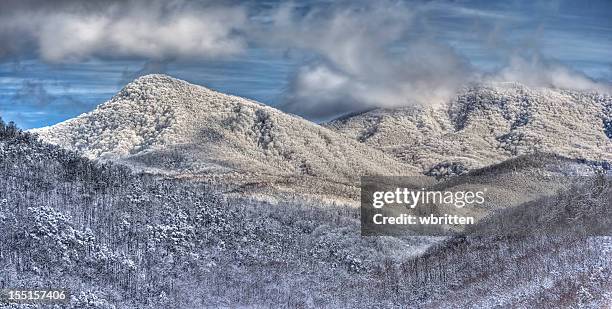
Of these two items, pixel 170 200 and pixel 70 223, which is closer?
pixel 70 223

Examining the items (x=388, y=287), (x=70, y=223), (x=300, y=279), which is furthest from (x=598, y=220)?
(x=70, y=223)

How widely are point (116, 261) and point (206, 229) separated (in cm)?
4069

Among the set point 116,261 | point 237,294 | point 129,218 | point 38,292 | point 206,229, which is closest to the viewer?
point 38,292

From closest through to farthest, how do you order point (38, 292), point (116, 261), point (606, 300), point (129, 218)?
point (38, 292), point (606, 300), point (116, 261), point (129, 218)

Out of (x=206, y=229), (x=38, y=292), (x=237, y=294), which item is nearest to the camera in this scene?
(x=38, y=292)

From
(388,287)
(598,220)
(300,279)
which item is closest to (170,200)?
(300,279)

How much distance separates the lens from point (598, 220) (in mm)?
174625

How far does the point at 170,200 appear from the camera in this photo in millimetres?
182875

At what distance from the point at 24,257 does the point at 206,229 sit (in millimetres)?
58279

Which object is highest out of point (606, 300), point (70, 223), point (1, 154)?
point (1, 154)

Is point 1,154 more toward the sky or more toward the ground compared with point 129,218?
more toward the sky

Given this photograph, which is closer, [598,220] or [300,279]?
[300,279]

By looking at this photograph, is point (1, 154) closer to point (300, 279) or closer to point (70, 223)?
point (70, 223)

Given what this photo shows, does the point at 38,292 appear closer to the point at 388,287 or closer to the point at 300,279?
the point at 300,279
